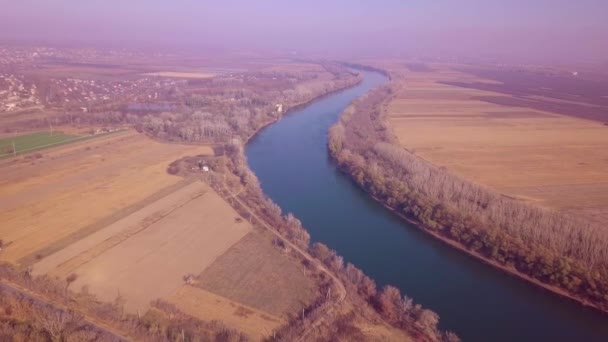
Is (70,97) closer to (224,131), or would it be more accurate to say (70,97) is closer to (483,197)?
(224,131)

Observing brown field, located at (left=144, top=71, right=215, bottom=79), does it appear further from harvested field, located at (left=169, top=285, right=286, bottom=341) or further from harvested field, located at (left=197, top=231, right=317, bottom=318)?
harvested field, located at (left=169, top=285, right=286, bottom=341)

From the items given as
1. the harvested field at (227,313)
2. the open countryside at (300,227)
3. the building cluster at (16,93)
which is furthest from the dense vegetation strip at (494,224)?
the building cluster at (16,93)

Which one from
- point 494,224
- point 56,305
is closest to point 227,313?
point 56,305

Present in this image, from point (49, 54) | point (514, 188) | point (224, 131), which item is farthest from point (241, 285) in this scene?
point (49, 54)

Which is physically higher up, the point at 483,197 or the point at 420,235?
the point at 483,197

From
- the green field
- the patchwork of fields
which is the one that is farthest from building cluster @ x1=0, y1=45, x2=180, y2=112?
the patchwork of fields

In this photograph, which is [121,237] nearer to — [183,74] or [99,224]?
[99,224]
